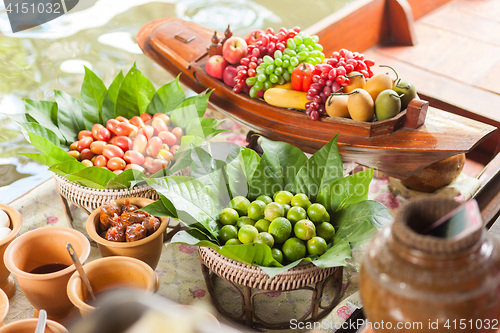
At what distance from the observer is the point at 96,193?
1739 mm

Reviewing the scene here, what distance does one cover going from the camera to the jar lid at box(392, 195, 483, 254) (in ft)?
2.03

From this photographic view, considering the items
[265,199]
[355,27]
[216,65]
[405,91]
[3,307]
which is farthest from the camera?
[355,27]

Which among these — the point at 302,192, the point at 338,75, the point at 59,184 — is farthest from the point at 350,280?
the point at 59,184

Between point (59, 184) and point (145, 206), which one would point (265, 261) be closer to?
point (145, 206)

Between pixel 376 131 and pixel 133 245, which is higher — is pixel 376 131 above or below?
above

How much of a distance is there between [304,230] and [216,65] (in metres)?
1.02

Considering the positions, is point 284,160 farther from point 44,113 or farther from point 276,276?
point 44,113

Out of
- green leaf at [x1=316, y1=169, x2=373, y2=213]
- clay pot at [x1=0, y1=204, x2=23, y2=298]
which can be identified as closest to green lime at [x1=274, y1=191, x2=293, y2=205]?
green leaf at [x1=316, y1=169, x2=373, y2=213]

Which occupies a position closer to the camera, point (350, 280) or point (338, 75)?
point (350, 280)

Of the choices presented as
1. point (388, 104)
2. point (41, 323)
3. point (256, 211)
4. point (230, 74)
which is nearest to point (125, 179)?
point (256, 211)

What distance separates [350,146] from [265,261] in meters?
0.65

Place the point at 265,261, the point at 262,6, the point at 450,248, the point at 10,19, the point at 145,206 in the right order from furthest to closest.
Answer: the point at 262,6, the point at 10,19, the point at 145,206, the point at 265,261, the point at 450,248

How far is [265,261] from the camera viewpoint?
138 centimetres

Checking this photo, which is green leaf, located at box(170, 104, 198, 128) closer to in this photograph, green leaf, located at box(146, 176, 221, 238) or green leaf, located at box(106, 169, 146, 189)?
green leaf, located at box(106, 169, 146, 189)
